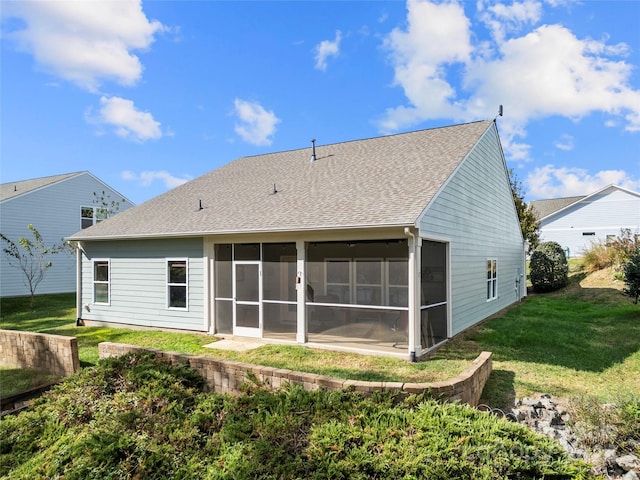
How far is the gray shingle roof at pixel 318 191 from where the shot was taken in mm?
8430

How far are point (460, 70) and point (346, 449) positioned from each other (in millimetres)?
13339

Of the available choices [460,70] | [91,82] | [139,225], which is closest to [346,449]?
[139,225]

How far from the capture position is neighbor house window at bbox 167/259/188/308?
10648 mm

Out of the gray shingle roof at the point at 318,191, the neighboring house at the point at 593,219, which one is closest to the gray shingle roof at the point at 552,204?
the neighboring house at the point at 593,219

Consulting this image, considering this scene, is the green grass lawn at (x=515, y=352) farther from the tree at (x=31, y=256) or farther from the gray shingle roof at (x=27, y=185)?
the gray shingle roof at (x=27, y=185)

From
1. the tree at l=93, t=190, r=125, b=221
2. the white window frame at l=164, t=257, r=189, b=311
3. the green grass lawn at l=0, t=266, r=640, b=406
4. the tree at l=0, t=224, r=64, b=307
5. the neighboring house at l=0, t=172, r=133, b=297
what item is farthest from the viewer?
the tree at l=93, t=190, r=125, b=221

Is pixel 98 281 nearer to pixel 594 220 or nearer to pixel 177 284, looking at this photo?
pixel 177 284

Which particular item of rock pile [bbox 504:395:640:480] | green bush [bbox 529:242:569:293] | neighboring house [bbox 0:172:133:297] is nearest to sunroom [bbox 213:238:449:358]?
rock pile [bbox 504:395:640:480]

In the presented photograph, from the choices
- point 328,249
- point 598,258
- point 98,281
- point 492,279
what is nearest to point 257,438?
point 328,249

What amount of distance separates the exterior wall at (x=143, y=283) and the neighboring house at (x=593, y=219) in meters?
24.3

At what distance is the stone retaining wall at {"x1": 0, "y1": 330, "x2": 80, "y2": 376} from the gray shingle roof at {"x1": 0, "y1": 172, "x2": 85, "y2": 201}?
1591cm

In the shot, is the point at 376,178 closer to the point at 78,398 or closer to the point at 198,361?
the point at 198,361

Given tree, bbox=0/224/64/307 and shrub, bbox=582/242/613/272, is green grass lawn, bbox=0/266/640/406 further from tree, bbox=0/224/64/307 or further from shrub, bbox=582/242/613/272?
tree, bbox=0/224/64/307

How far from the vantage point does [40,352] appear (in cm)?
704
